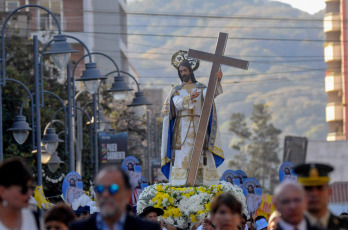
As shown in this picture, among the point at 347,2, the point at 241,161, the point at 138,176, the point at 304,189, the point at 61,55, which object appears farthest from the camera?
the point at 241,161

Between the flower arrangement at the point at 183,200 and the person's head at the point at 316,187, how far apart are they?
844 centimetres

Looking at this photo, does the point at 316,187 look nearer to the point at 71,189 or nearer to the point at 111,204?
the point at 111,204

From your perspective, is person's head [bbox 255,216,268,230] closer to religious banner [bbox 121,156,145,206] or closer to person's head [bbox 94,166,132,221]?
religious banner [bbox 121,156,145,206]

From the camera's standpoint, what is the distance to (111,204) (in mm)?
7723

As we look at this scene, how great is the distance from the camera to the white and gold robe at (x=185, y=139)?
17688 mm

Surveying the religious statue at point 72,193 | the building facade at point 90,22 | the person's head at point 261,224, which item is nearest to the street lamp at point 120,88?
the religious statue at point 72,193

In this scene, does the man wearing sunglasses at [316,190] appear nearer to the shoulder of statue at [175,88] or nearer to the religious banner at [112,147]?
the shoulder of statue at [175,88]

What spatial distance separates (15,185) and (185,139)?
9.29 m

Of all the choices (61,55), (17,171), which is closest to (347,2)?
(61,55)

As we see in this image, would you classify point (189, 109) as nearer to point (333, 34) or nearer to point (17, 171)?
point (17, 171)

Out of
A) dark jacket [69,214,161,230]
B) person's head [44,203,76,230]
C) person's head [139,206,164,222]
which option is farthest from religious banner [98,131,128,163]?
dark jacket [69,214,161,230]

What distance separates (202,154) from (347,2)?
173 feet

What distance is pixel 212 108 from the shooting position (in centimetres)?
1762

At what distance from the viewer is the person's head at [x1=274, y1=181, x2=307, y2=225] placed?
7.77 metres
